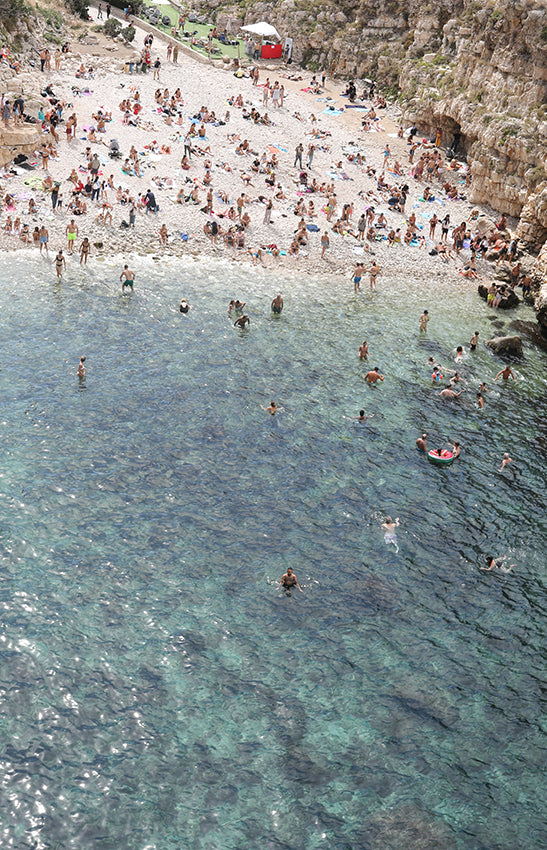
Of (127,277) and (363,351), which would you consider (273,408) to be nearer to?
(363,351)

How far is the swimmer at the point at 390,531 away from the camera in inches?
1026

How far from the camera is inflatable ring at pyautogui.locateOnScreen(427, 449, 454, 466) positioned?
30.1m

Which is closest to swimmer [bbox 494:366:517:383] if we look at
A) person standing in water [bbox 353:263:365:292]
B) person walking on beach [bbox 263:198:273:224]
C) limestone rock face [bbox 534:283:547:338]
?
limestone rock face [bbox 534:283:547:338]

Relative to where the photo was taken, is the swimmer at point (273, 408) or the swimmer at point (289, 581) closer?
the swimmer at point (289, 581)

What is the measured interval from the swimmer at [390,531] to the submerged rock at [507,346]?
15.5 m

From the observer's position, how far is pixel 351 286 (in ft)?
144

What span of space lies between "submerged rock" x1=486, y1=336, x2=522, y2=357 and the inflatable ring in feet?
35.2

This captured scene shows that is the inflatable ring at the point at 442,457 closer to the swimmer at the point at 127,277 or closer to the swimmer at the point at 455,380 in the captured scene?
the swimmer at the point at 455,380

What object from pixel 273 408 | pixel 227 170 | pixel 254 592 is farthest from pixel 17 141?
pixel 254 592

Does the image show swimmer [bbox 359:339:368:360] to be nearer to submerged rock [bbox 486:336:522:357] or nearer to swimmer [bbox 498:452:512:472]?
submerged rock [bbox 486:336:522:357]

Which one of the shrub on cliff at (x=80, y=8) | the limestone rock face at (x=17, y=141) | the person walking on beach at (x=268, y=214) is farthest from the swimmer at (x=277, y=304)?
the shrub on cliff at (x=80, y=8)

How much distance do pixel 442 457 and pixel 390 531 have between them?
17.0ft

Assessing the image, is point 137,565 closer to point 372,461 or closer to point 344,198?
point 372,461

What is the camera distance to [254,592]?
77.0ft
